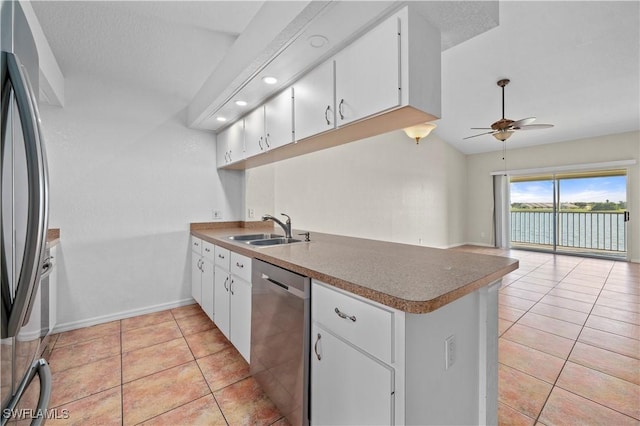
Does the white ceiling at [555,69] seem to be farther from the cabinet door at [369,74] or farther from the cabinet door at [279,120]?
the cabinet door at [279,120]

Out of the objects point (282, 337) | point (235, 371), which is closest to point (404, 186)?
point (235, 371)

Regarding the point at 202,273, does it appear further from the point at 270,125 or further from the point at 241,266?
the point at 270,125

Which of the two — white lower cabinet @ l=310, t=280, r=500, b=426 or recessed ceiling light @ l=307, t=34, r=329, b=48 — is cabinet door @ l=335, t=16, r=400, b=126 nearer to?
recessed ceiling light @ l=307, t=34, r=329, b=48

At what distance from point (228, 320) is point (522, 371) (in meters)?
2.19

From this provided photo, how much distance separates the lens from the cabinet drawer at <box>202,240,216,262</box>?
2528 mm

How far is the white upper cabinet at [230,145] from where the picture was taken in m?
2.78

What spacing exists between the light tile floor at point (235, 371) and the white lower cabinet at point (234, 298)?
0.71ft

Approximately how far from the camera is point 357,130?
1.75m

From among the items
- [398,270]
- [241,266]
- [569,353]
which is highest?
[398,270]

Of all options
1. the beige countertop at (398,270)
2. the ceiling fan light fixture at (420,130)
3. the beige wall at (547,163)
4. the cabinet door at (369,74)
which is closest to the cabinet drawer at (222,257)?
the beige countertop at (398,270)

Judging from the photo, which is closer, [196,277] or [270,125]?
[270,125]

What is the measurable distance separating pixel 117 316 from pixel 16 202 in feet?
9.00

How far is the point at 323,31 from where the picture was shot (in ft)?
4.80

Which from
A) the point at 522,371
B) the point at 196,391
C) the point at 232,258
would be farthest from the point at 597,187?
the point at 196,391
